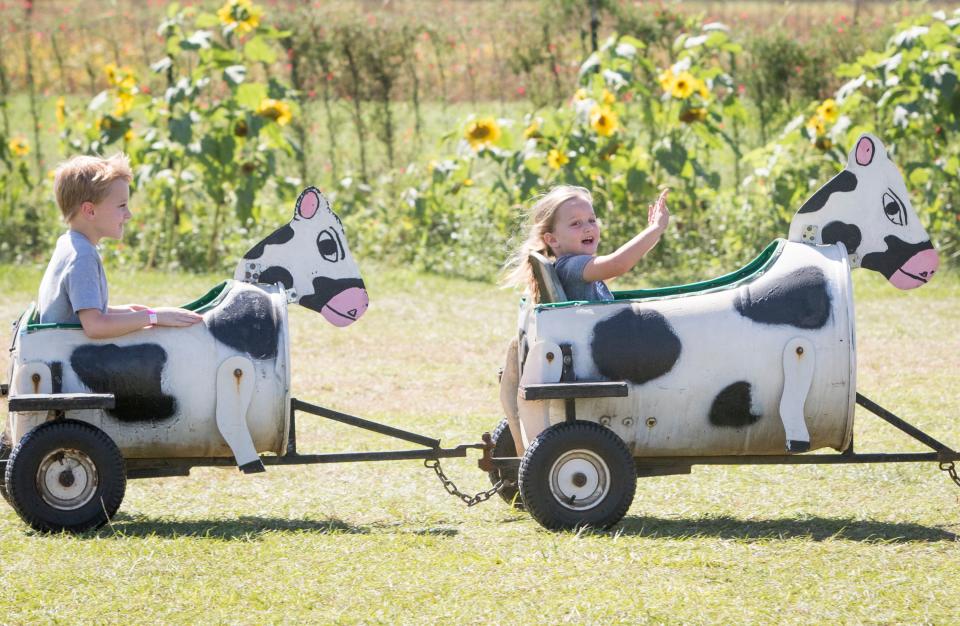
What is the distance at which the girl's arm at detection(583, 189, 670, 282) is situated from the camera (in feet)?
14.0

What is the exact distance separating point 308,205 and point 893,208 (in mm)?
2030

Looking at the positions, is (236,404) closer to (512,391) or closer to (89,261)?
(89,261)

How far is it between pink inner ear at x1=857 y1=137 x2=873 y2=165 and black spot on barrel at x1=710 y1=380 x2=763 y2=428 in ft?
3.03

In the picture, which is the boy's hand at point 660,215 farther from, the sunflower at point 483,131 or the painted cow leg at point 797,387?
the sunflower at point 483,131

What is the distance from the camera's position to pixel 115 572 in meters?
3.70

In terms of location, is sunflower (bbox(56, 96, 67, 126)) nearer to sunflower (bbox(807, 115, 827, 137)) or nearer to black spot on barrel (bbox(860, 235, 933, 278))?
sunflower (bbox(807, 115, 827, 137))

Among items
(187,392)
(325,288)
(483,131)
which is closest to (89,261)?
(187,392)

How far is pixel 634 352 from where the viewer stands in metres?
4.20

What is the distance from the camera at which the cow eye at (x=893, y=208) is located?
14.7ft

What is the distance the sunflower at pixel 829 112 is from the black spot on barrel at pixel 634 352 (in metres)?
6.27

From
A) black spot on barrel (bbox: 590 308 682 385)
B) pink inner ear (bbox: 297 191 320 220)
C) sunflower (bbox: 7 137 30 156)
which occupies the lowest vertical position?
black spot on barrel (bbox: 590 308 682 385)

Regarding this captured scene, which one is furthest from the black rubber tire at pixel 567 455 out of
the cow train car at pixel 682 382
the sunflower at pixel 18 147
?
the sunflower at pixel 18 147

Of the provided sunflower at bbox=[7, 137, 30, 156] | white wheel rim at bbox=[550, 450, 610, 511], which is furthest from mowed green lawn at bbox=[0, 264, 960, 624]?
sunflower at bbox=[7, 137, 30, 156]

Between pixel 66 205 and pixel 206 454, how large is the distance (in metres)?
0.97
